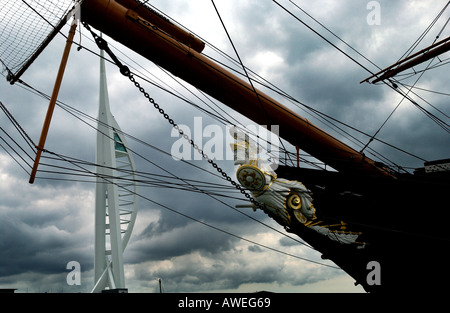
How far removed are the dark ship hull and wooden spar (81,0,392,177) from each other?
740 mm

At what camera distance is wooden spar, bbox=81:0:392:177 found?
723cm

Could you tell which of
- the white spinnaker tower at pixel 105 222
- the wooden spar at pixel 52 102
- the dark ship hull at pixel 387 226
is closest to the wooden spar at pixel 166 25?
the wooden spar at pixel 52 102

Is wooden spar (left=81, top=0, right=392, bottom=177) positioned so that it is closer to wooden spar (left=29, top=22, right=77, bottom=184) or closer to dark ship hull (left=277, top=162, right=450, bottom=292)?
wooden spar (left=29, top=22, right=77, bottom=184)

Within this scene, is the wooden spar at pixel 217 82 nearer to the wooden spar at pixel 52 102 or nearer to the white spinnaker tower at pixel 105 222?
the wooden spar at pixel 52 102

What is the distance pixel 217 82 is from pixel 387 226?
456cm

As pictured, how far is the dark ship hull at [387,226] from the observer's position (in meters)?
Answer: 8.23

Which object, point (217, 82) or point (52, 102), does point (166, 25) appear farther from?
point (52, 102)

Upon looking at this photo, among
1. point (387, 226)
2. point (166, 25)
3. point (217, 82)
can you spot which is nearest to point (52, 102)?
point (166, 25)

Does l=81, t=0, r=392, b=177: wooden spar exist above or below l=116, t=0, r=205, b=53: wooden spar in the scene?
below

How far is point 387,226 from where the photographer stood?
842cm

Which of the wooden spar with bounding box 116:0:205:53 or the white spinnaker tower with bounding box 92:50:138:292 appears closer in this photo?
the wooden spar with bounding box 116:0:205:53

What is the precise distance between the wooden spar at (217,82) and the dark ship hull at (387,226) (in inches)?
29.1

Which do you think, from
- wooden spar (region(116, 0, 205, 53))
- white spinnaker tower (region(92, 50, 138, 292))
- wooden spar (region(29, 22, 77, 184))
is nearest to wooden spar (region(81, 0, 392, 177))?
wooden spar (region(116, 0, 205, 53))
